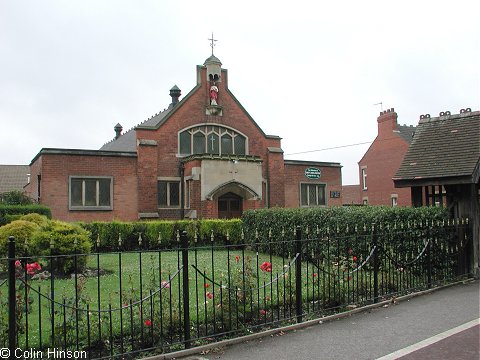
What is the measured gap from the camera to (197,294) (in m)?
6.64

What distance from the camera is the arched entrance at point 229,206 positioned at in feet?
85.1

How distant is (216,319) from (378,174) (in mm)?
36360

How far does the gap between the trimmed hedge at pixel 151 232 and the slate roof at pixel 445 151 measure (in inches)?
325

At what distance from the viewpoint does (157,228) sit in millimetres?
19547

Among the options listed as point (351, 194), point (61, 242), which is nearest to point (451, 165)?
point (61, 242)

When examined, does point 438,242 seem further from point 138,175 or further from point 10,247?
point 138,175

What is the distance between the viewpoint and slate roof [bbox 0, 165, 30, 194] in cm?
5543

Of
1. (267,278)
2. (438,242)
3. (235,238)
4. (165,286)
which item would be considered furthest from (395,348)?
(235,238)

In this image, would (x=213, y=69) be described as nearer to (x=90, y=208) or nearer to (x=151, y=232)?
(x=90, y=208)

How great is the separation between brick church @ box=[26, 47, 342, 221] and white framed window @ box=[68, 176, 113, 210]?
48 millimetres

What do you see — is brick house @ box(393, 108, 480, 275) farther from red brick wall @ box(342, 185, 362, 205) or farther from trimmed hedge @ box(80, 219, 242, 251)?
red brick wall @ box(342, 185, 362, 205)

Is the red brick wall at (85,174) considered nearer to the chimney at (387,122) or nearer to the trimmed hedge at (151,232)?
the trimmed hedge at (151,232)

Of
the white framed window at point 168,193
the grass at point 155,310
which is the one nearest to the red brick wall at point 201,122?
the white framed window at point 168,193

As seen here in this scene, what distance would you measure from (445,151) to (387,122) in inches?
1121
